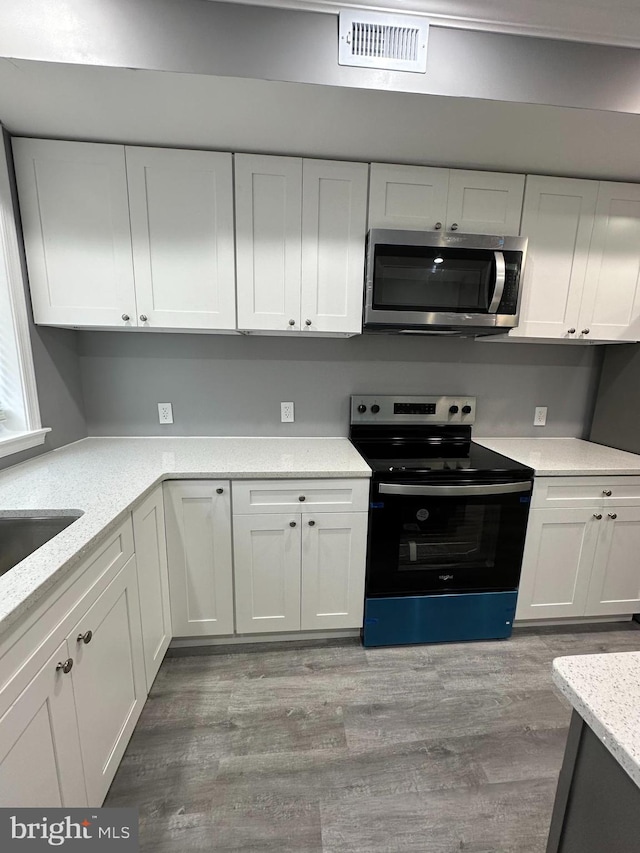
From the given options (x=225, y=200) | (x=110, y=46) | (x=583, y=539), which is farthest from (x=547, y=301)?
(x=110, y=46)

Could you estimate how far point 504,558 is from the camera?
1877 millimetres

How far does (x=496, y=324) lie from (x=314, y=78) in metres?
1.25

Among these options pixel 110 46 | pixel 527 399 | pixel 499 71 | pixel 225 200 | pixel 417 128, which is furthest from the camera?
pixel 527 399

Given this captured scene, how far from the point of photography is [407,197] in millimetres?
1772

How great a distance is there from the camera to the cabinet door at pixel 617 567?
6.33 ft

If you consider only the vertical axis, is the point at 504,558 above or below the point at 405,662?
above

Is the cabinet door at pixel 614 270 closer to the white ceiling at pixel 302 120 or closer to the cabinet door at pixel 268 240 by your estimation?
the white ceiling at pixel 302 120

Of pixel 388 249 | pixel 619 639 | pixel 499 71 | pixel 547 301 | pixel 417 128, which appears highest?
pixel 499 71

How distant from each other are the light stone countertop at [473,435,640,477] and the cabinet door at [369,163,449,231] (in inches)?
49.8

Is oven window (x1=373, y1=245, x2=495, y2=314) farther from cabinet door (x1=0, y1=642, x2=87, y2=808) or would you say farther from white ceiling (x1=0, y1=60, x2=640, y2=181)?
cabinet door (x1=0, y1=642, x2=87, y2=808)

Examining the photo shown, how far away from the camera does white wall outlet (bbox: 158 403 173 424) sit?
7.01 ft

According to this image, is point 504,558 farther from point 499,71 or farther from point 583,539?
point 499,71

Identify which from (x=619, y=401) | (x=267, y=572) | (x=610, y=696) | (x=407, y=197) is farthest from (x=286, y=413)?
(x=619, y=401)

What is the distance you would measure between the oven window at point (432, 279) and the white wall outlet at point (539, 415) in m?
0.93
